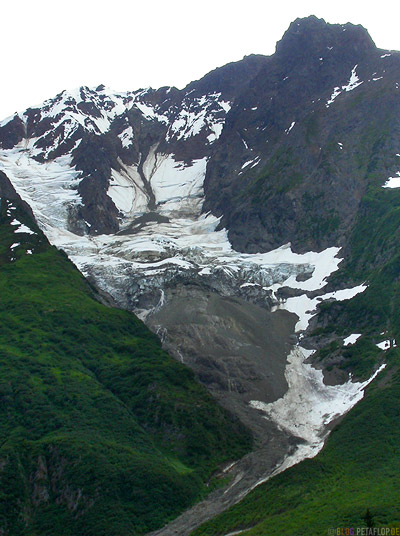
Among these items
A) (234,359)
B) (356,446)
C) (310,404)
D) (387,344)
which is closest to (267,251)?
(234,359)

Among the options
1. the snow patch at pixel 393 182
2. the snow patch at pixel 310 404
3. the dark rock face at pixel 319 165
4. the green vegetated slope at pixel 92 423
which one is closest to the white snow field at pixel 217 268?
the snow patch at pixel 310 404

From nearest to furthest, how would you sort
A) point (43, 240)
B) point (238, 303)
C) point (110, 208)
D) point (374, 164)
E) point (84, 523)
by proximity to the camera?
point (84, 523) → point (238, 303) → point (43, 240) → point (374, 164) → point (110, 208)

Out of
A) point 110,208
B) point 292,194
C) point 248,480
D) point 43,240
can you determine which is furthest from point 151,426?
point 110,208

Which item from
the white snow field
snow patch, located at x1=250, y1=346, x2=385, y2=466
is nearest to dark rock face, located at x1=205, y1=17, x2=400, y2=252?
the white snow field

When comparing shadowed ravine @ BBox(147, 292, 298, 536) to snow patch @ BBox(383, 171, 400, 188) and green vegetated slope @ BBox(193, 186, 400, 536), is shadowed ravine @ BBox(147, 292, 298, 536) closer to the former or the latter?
green vegetated slope @ BBox(193, 186, 400, 536)

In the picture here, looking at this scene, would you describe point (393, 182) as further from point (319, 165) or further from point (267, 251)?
point (267, 251)

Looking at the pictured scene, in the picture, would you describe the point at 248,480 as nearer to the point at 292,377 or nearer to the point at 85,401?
the point at 85,401

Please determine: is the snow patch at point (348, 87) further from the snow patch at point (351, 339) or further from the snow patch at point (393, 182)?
the snow patch at point (351, 339)
